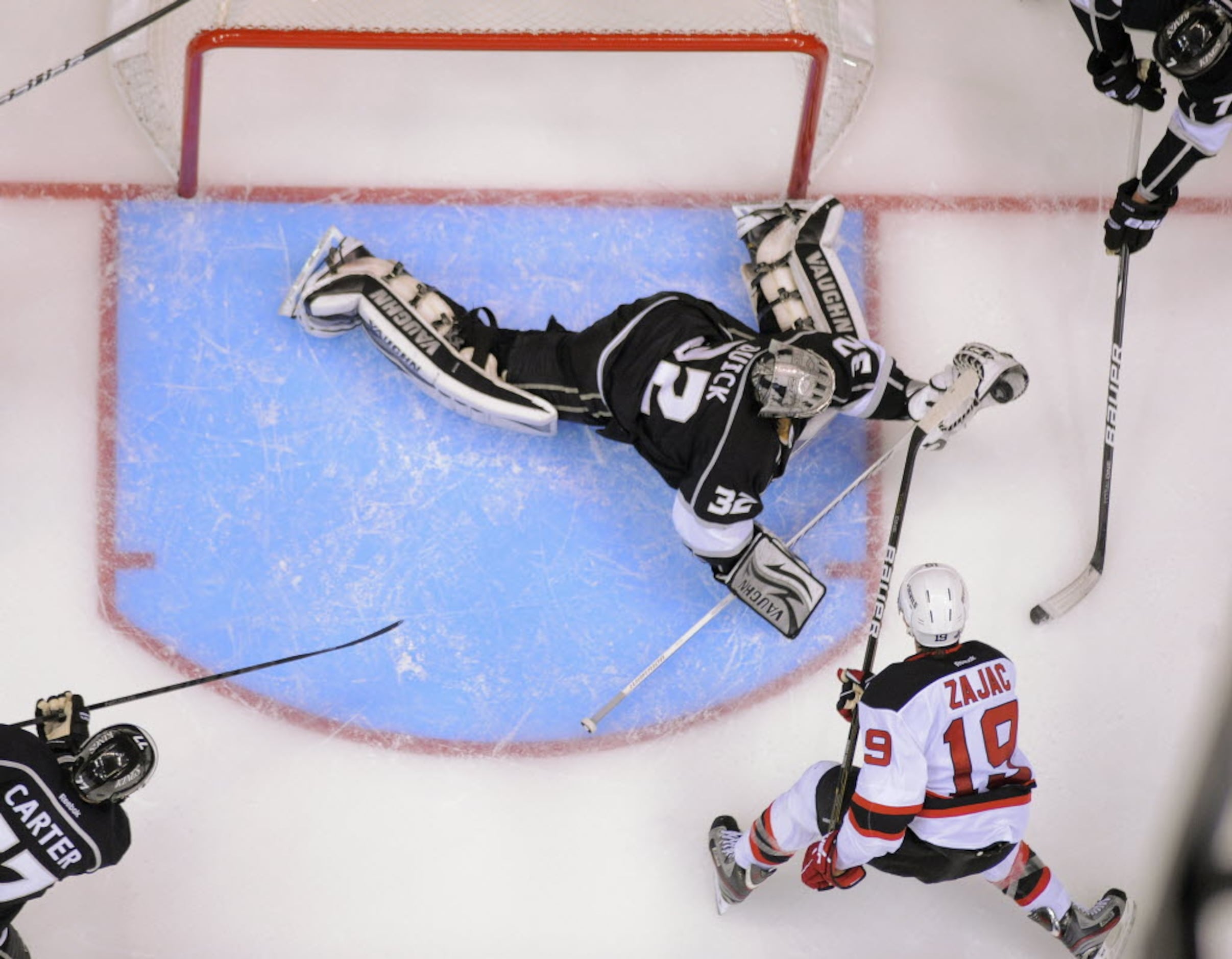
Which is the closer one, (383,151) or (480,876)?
(480,876)

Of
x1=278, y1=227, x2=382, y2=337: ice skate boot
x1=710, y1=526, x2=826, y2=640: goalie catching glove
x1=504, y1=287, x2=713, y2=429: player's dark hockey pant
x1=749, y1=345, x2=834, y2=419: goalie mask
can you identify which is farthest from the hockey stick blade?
x1=278, y1=227, x2=382, y2=337: ice skate boot

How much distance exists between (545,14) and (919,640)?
2.17 metres

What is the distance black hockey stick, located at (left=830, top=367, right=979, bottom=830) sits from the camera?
365cm

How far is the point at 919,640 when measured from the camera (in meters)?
3.51

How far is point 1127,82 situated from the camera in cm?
409

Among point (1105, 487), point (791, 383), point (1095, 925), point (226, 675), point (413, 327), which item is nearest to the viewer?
point (791, 383)

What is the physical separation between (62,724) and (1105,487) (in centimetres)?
282

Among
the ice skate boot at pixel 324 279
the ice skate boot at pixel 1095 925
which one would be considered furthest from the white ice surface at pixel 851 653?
the ice skate boot at pixel 324 279

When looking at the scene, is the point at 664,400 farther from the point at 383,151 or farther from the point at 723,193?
the point at 383,151

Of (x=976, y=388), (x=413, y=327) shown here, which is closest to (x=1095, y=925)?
(x=976, y=388)

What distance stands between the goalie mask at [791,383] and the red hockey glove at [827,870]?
1.01m


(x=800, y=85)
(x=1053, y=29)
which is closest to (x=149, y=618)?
(x=800, y=85)

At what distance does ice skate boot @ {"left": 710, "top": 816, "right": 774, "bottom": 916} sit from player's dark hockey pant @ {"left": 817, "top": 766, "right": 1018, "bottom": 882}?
16.1 inches

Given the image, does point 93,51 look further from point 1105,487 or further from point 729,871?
point 1105,487
